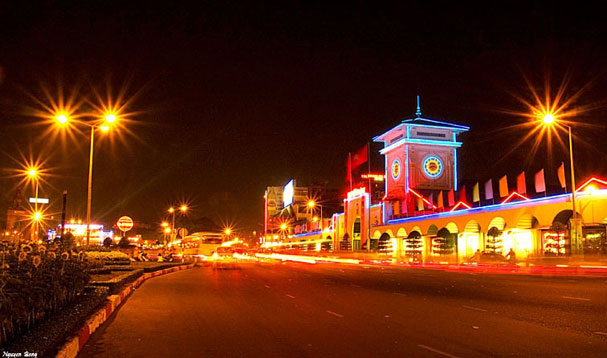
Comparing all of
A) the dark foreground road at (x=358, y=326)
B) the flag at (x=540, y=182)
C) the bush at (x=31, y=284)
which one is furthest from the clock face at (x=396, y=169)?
the bush at (x=31, y=284)

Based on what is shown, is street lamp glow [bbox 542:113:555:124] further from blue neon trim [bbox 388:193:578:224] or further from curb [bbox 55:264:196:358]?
curb [bbox 55:264:196:358]

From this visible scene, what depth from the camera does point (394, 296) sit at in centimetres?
1795

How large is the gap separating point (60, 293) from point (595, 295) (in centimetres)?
1505

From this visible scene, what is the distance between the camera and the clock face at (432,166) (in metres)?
79.1

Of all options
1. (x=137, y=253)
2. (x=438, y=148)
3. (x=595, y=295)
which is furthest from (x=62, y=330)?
(x=438, y=148)

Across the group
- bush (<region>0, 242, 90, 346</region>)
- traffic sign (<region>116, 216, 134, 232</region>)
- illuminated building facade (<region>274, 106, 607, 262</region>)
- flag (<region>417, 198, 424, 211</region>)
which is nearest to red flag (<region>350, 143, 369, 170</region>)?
illuminated building facade (<region>274, 106, 607, 262</region>)

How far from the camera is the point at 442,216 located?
57.4 metres

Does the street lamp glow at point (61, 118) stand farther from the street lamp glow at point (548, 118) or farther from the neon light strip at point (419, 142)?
the neon light strip at point (419, 142)

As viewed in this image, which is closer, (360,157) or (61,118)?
(61,118)

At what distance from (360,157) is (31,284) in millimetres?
84819

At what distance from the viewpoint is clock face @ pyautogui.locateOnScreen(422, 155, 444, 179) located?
7912cm

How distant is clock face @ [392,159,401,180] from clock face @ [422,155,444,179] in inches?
136

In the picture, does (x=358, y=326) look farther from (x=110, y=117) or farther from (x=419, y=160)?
(x=419, y=160)

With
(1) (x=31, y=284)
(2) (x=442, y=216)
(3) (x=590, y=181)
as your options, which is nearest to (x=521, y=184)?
(2) (x=442, y=216)
